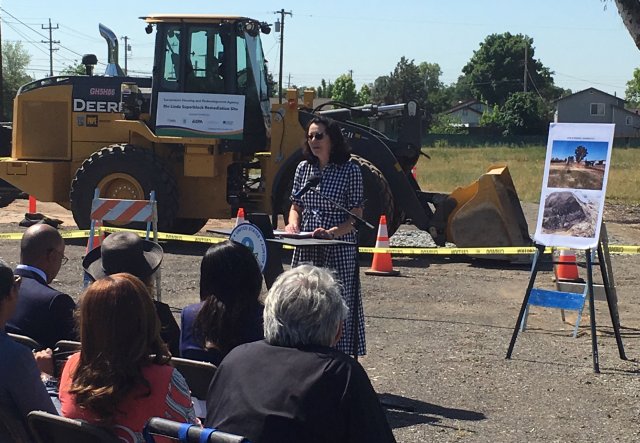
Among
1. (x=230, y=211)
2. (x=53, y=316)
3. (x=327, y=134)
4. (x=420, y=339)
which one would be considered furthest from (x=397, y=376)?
(x=230, y=211)

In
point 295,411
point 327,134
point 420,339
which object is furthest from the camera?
point 420,339

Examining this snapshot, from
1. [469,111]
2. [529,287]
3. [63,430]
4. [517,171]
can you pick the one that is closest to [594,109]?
[469,111]

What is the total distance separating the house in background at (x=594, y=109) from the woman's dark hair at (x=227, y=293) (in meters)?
101

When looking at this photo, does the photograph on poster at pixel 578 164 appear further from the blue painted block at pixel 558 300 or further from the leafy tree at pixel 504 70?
the leafy tree at pixel 504 70

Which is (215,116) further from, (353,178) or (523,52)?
(523,52)

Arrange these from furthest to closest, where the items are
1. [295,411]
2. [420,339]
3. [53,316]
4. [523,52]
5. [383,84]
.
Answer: [523,52] → [383,84] → [420,339] → [53,316] → [295,411]

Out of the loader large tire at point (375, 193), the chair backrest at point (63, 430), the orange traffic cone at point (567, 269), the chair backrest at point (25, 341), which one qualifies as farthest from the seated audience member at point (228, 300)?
the loader large tire at point (375, 193)

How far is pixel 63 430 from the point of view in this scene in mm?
3289

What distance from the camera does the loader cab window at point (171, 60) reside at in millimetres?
13250

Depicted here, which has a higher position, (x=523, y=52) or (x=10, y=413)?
(x=523, y=52)

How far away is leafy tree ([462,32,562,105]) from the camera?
384ft

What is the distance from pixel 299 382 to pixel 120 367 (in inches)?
25.6

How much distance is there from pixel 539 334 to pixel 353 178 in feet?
9.98

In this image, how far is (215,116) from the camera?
43.4ft
